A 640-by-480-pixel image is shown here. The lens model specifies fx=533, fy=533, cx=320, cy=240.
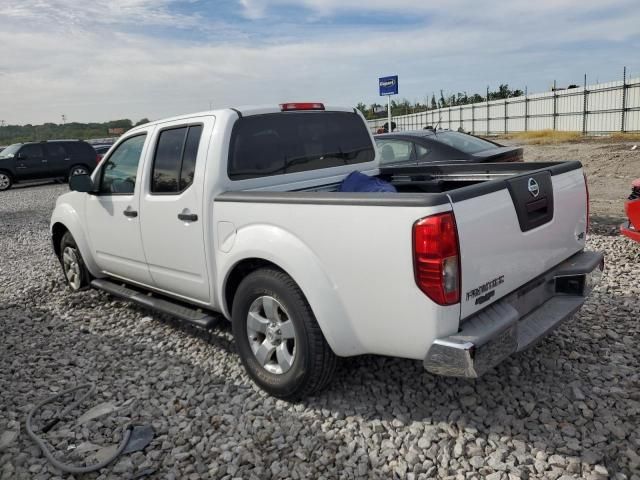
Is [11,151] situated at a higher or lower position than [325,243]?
higher

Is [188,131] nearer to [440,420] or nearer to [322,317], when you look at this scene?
[322,317]

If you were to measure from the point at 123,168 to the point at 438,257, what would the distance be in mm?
3237

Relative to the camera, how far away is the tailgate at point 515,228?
269 centimetres

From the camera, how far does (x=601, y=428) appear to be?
9.65ft

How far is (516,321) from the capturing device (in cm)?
287

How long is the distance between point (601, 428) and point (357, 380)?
1.49 meters

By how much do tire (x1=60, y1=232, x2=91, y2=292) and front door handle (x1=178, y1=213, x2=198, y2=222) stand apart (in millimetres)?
2279

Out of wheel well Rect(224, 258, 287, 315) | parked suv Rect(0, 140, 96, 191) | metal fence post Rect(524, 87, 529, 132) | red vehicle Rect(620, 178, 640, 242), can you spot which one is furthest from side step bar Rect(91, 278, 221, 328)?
metal fence post Rect(524, 87, 529, 132)

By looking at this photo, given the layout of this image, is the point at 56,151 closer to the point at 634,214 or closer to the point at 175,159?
the point at 175,159

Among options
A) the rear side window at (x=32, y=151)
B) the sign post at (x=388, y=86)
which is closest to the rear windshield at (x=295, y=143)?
the sign post at (x=388, y=86)

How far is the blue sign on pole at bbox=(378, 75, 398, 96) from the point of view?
57.9ft

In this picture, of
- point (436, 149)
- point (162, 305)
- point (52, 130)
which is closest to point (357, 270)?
point (162, 305)

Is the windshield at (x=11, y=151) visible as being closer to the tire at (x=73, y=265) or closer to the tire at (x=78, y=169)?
the tire at (x=78, y=169)

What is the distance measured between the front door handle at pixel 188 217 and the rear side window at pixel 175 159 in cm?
20
